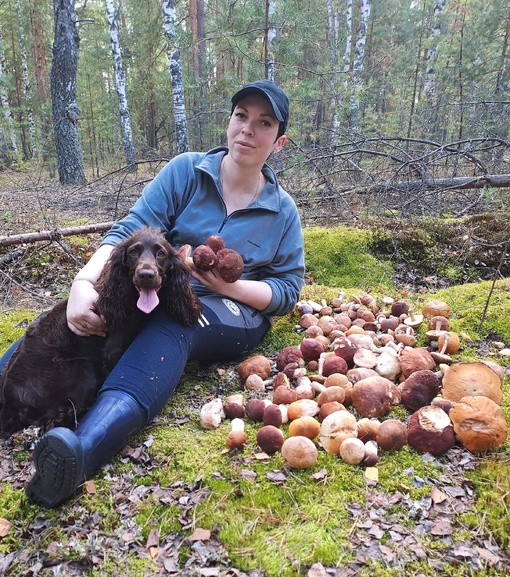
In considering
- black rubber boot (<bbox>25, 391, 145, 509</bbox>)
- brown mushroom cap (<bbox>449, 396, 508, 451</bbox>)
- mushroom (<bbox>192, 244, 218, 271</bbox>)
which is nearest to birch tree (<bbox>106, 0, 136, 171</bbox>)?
mushroom (<bbox>192, 244, 218, 271</bbox>)

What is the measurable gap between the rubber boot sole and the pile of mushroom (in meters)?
0.73

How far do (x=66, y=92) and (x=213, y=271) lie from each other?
417 inches

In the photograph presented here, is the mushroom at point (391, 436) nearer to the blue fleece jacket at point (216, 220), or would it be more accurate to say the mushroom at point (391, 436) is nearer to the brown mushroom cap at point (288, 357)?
the brown mushroom cap at point (288, 357)

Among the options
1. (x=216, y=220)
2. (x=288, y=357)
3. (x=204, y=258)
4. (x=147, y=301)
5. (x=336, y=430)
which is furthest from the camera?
(x=216, y=220)

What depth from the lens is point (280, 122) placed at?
293 centimetres

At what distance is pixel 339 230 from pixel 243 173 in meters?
2.54

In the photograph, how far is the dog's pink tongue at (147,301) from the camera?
90.0 inches

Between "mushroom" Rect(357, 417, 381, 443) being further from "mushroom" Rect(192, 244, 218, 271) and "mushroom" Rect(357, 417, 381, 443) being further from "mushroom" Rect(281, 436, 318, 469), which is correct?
"mushroom" Rect(192, 244, 218, 271)

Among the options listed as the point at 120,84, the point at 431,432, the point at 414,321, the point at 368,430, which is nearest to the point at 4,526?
the point at 368,430

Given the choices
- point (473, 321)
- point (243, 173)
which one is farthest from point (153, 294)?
point (473, 321)

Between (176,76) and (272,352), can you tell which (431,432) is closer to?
(272,352)

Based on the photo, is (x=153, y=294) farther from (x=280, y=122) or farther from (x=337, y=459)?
(x=280, y=122)

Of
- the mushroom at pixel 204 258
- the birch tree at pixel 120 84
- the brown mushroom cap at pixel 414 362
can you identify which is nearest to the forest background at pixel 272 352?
the brown mushroom cap at pixel 414 362

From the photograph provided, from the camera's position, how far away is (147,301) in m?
2.30
